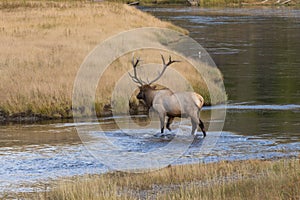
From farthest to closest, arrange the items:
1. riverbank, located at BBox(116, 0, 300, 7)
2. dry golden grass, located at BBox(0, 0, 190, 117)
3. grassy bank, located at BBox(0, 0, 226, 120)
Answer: riverbank, located at BBox(116, 0, 300, 7) < dry golden grass, located at BBox(0, 0, 190, 117) < grassy bank, located at BBox(0, 0, 226, 120)

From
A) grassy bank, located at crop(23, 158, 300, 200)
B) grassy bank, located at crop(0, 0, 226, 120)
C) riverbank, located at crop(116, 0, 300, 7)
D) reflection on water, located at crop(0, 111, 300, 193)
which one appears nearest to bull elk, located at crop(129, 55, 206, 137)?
reflection on water, located at crop(0, 111, 300, 193)

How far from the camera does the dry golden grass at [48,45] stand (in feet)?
67.4

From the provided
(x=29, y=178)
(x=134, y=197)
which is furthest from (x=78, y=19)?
(x=134, y=197)

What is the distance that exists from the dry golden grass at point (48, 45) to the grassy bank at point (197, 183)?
27.2 ft

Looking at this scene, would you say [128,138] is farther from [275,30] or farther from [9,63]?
[275,30]

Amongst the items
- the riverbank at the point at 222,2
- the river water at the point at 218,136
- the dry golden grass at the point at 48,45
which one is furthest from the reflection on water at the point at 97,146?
the riverbank at the point at 222,2

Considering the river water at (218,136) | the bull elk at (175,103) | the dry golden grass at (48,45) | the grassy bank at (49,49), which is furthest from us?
the dry golden grass at (48,45)

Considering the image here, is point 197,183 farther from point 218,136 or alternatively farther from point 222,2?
point 222,2

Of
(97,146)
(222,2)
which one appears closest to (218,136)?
(97,146)

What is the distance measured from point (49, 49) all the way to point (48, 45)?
73.3 inches

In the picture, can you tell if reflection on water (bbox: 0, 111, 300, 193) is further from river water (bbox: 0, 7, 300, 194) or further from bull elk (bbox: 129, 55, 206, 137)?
bull elk (bbox: 129, 55, 206, 137)

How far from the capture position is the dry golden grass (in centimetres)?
2053

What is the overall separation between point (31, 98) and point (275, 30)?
3323 centimetres

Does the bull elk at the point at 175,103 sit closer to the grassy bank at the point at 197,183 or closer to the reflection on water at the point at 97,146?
the reflection on water at the point at 97,146
